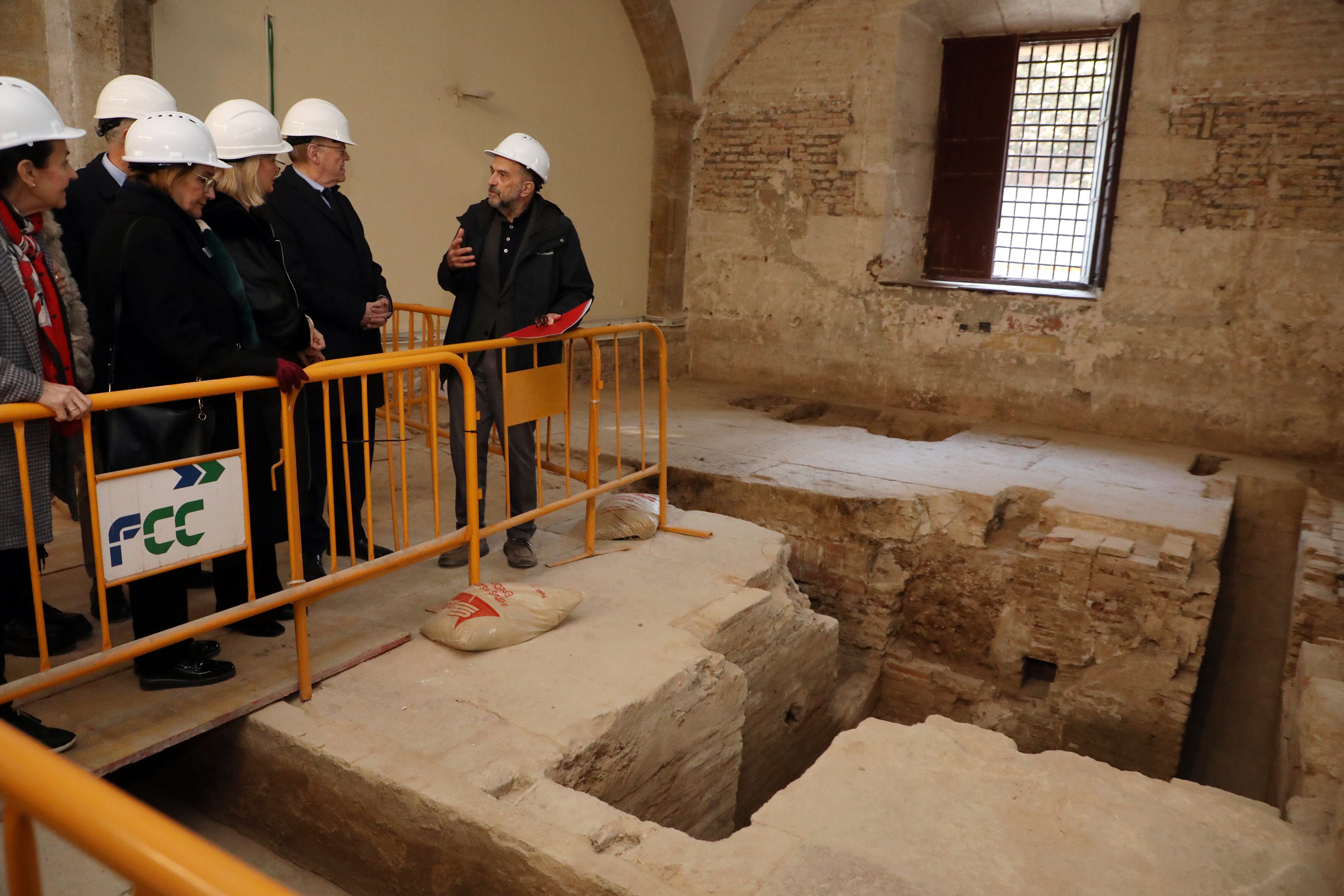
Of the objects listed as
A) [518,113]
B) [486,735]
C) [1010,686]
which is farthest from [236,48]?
[1010,686]

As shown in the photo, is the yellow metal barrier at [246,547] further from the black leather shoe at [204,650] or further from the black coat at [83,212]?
the black coat at [83,212]

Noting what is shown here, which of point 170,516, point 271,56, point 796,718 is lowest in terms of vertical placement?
point 796,718

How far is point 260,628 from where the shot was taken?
3.66 meters

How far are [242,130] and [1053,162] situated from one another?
8192 millimetres

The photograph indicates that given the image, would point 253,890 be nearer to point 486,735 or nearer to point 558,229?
point 486,735

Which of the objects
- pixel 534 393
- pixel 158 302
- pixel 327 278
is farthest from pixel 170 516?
pixel 534 393

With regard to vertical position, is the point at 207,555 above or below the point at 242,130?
below

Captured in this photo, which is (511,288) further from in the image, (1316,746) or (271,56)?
(1316,746)

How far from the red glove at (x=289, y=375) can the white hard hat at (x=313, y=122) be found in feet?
4.41

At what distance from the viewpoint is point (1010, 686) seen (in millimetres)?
5988

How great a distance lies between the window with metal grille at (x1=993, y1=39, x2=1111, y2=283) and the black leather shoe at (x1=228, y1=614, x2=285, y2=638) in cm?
813

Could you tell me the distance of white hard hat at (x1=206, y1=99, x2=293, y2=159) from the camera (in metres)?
3.50

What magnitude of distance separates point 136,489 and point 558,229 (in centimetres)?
245

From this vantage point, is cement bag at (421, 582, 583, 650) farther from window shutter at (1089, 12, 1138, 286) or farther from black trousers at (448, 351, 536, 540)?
window shutter at (1089, 12, 1138, 286)
